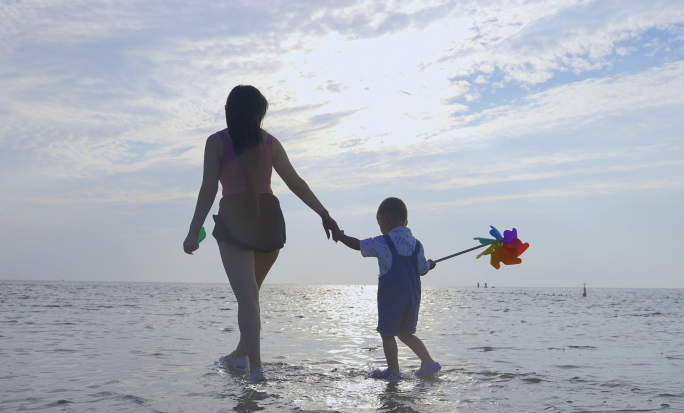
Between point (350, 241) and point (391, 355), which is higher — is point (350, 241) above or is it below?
above

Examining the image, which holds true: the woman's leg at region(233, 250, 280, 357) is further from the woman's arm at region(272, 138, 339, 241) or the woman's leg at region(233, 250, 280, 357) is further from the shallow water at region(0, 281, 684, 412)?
the shallow water at region(0, 281, 684, 412)

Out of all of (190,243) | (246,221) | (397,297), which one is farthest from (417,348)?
(190,243)

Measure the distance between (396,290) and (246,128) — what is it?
5.65ft

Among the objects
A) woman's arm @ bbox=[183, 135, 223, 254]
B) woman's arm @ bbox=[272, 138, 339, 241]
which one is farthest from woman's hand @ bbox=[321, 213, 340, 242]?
woman's arm @ bbox=[183, 135, 223, 254]

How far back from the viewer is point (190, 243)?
153 inches

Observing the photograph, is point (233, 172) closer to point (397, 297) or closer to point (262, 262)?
point (262, 262)

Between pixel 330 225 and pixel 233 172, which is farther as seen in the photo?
pixel 330 225

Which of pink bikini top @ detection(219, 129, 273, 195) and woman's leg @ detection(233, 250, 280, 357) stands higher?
pink bikini top @ detection(219, 129, 273, 195)

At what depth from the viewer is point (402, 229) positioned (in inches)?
175

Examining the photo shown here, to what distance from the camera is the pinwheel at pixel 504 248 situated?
4.80m

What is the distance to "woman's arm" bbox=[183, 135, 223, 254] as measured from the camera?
12.9ft

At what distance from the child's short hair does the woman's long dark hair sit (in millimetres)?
1118

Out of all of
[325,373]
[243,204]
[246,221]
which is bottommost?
[325,373]

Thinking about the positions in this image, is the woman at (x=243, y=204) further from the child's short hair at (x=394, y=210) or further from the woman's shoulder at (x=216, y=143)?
the child's short hair at (x=394, y=210)
